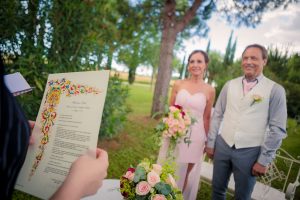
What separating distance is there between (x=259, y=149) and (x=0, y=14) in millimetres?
4271

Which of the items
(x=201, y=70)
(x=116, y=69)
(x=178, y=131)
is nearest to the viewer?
(x=178, y=131)

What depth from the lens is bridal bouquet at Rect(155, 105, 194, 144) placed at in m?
3.37

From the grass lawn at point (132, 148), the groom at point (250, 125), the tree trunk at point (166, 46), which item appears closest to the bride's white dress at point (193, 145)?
the grass lawn at point (132, 148)

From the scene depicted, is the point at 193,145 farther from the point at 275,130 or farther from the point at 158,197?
the point at 158,197

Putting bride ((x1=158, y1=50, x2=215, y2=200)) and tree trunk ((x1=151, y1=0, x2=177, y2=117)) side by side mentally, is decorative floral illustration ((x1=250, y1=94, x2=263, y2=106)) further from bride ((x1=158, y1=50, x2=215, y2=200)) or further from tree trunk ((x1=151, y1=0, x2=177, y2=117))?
tree trunk ((x1=151, y1=0, x2=177, y2=117))

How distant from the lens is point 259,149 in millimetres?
2949

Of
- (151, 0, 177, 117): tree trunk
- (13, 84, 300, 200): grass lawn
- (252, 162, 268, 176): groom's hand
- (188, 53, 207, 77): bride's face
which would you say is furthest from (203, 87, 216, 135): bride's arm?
(151, 0, 177, 117): tree trunk

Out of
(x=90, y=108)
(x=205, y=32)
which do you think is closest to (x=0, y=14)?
(x=90, y=108)

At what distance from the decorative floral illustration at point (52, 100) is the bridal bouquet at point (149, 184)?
112 centimetres

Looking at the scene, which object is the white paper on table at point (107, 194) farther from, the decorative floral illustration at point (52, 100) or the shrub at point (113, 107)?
the shrub at point (113, 107)

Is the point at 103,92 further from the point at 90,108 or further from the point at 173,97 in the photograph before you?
the point at 173,97

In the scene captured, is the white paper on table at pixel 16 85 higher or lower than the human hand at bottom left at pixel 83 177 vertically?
higher

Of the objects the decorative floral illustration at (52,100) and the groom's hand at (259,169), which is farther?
the groom's hand at (259,169)

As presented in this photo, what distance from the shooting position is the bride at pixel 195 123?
391cm
